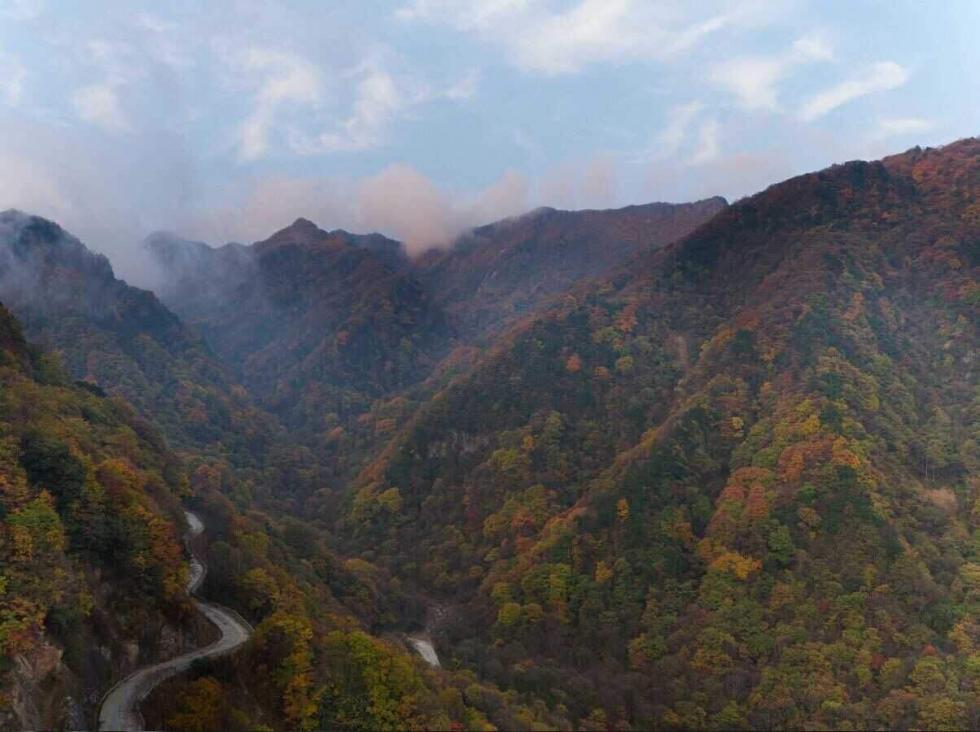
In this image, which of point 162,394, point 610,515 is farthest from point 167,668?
point 162,394

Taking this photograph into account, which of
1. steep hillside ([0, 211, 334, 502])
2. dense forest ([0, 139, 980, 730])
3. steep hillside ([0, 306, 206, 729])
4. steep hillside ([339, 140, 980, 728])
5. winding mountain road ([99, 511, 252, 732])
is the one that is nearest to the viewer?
steep hillside ([0, 306, 206, 729])

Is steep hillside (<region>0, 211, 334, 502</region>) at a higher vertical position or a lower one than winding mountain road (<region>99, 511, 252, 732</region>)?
higher

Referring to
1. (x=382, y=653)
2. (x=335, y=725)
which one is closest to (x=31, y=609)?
(x=335, y=725)

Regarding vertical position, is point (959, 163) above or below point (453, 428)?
above

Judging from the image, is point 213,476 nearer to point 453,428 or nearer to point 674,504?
point 453,428

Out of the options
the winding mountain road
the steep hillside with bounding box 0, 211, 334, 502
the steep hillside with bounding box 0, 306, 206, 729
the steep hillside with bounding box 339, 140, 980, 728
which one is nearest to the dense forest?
the steep hillside with bounding box 0, 306, 206, 729

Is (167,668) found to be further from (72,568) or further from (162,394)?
(162,394)

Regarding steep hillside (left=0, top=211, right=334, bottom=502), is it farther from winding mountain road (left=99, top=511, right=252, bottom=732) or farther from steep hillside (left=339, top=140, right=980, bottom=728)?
winding mountain road (left=99, top=511, right=252, bottom=732)
